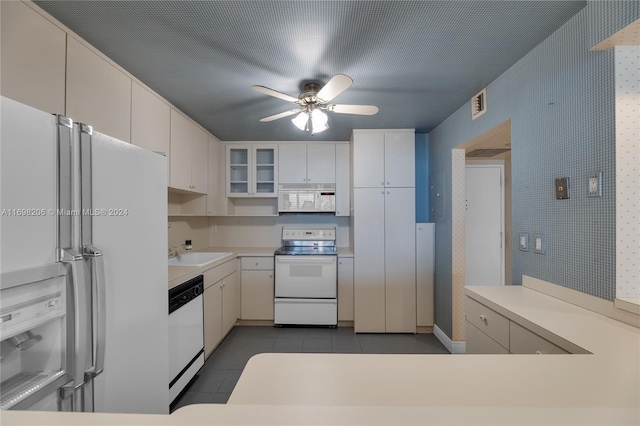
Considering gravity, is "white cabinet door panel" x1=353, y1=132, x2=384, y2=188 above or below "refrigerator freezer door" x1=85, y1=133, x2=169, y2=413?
above

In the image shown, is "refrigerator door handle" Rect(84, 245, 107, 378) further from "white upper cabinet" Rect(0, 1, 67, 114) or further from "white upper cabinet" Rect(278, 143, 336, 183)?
"white upper cabinet" Rect(278, 143, 336, 183)

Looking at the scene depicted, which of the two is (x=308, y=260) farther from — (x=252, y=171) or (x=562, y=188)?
(x=562, y=188)

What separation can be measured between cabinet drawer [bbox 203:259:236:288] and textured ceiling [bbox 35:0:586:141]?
1.58m

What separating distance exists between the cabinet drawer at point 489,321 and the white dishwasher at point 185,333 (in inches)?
76.9

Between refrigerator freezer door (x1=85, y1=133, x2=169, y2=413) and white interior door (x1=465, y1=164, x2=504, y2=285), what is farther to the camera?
white interior door (x1=465, y1=164, x2=504, y2=285)

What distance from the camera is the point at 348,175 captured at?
3.40 m

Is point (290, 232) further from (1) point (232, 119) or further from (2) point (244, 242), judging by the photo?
(1) point (232, 119)

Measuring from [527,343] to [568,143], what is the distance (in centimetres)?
104

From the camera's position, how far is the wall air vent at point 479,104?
2.04m

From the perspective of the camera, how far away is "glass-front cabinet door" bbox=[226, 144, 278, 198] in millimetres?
3404

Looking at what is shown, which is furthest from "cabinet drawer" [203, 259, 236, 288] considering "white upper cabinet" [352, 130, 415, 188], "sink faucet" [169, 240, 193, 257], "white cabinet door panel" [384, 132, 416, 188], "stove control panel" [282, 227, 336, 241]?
"white cabinet door panel" [384, 132, 416, 188]

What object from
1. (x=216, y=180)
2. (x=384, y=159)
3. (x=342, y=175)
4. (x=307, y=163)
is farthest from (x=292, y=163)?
(x=384, y=159)

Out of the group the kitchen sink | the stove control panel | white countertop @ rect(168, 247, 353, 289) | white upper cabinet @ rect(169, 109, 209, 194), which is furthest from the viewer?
the stove control panel

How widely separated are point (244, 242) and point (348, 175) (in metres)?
1.79
